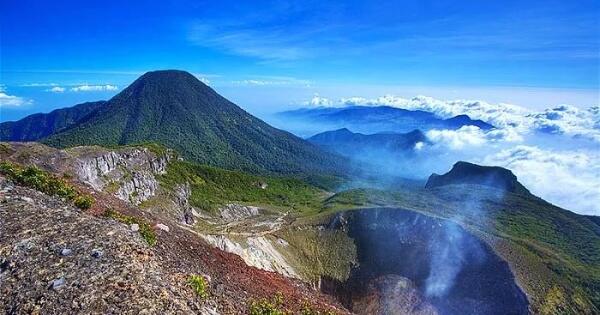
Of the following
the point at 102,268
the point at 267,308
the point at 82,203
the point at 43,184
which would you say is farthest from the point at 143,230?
the point at 43,184

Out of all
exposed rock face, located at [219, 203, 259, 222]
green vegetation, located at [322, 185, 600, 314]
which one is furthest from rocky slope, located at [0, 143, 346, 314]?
exposed rock face, located at [219, 203, 259, 222]

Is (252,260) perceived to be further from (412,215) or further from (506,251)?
(506,251)

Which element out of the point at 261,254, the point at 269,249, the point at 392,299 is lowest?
the point at 392,299

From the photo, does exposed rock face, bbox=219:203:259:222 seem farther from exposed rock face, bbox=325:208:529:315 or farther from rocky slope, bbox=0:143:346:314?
rocky slope, bbox=0:143:346:314

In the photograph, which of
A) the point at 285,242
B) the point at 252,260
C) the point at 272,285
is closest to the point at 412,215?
the point at 285,242

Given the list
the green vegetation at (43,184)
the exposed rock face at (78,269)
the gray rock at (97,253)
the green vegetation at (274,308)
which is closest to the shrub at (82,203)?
the green vegetation at (43,184)

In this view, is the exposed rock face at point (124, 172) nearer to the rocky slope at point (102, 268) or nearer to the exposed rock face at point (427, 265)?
the exposed rock face at point (427, 265)

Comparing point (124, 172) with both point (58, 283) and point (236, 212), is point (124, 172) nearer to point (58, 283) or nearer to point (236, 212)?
point (236, 212)
